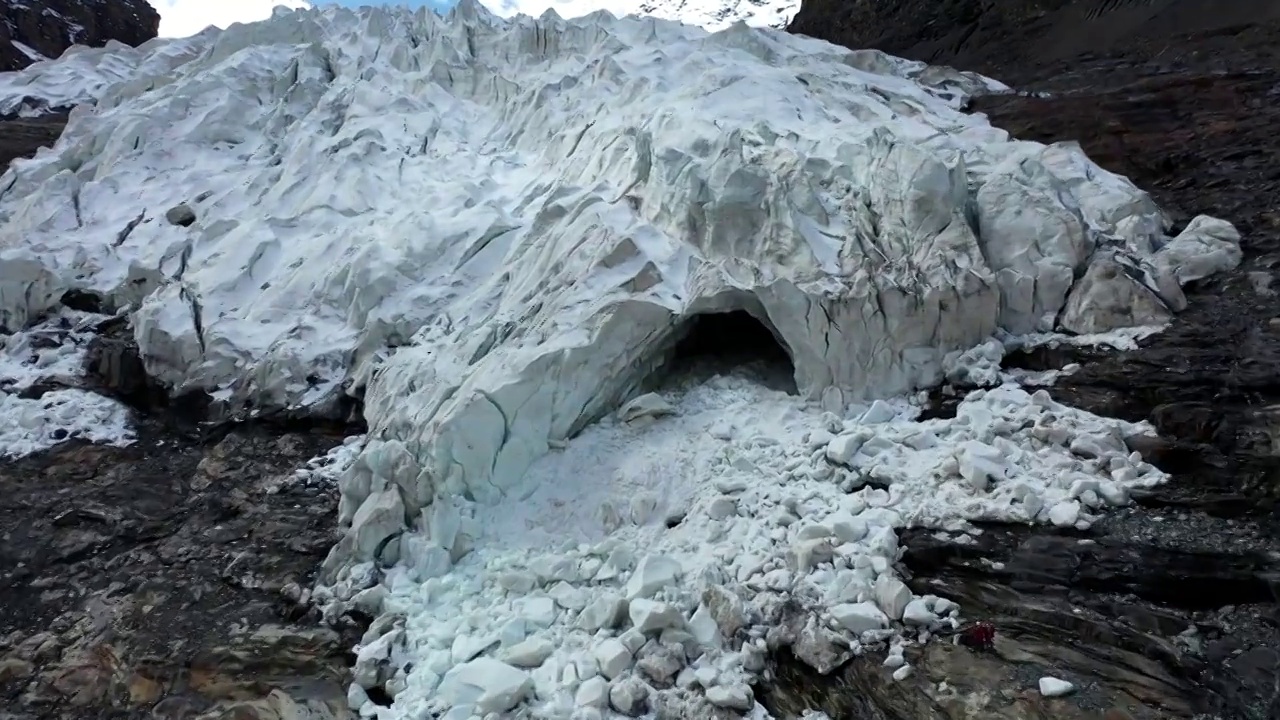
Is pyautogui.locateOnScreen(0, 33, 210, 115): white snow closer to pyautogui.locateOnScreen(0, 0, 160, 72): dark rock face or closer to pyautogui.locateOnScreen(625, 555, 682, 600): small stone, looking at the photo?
pyautogui.locateOnScreen(0, 0, 160, 72): dark rock face

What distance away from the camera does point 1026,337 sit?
6.31 meters

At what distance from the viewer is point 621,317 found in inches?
265

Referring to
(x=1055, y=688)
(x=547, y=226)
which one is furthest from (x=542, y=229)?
(x=1055, y=688)

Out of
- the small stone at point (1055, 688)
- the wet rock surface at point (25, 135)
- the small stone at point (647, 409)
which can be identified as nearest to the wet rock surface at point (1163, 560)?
the small stone at point (1055, 688)

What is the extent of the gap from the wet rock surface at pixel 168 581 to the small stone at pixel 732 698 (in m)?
2.17

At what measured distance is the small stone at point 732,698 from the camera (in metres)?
3.97

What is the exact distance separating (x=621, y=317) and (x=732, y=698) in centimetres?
351

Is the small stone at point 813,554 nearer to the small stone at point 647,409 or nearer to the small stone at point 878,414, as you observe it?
the small stone at point 878,414

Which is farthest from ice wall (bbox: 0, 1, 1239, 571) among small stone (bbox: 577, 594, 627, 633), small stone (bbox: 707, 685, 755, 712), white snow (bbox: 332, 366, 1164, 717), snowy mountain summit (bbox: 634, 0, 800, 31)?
snowy mountain summit (bbox: 634, 0, 800, 31)

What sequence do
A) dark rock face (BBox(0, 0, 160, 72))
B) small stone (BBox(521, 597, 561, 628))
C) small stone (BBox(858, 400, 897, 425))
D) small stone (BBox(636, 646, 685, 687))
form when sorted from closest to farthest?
small stone (BBox(636, 646, 685, 687)) → small stone (BBox(521, 597, 561, 628)) → small stone (BBox(858, 400, 897, 425)) → dark rock face (BBox(0, 0, 160, 72))

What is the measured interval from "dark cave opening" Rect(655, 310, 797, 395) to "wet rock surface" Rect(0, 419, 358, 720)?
10.7ft

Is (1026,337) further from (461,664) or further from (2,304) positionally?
(2,304)

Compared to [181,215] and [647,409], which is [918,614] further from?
[181,215]

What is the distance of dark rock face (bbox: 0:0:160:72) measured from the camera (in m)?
22.3
